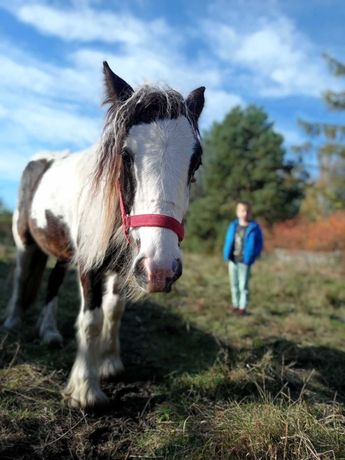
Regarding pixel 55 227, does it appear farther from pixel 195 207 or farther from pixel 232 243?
pixel 195 207

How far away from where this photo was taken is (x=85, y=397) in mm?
2914

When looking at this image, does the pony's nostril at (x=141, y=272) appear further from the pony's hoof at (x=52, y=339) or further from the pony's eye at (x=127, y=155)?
the pony's hoof at (x=52, y=339)

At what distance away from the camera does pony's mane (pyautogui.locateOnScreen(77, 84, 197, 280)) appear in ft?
8.20

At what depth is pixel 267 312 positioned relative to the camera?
21.7 ft

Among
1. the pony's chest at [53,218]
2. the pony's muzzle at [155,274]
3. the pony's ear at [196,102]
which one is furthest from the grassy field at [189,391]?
the pony's ear at [196,102]

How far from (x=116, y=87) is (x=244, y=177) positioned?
19574 mm

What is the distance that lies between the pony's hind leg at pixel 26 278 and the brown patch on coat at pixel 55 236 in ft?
1.59

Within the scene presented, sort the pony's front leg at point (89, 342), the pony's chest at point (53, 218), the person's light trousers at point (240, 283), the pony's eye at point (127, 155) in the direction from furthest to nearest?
the person's light trousers at point (240, 283), the pony's chest at point (53, 218), the pony's front leg at point (89, 342), the pony's eye at point (127, 155)

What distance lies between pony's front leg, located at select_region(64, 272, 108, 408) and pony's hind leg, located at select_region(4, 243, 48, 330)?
1.93 metres

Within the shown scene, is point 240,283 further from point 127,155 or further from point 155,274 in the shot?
point 155,274

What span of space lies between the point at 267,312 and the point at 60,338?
3.63 m

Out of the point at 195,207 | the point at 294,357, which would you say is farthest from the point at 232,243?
the point at 195,207

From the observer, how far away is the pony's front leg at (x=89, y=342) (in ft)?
9.90

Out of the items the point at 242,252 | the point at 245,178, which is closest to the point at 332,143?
the point at 245,178
